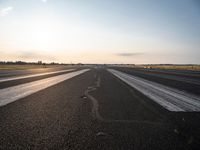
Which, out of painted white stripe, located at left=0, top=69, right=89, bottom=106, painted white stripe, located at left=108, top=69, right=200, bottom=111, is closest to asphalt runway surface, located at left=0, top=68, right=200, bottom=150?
painted white stripe, located at left=108, top=69, right=200, bottom=111

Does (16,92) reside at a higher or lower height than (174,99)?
lower

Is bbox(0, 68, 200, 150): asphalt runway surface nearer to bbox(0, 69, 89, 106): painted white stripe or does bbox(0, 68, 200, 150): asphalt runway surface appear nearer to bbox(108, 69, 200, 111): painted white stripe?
bbox(108, 69, 200, 111): painted white stripe

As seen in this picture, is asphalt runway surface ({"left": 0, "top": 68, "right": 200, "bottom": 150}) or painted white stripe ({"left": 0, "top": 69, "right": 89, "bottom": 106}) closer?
asphalt runway surface ({"left": 0, "top": 68, "right": 200, "bottom": 150})

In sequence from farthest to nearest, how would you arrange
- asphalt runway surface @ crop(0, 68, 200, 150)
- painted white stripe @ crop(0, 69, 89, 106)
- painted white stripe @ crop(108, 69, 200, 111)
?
1. painted white stripe @ crop(0, 69, 89, 106)
2. painted white stripe @ crop(108, 69, 200, 111)
3. asphalt runway surface @ crop(0, 68, 200, 150)

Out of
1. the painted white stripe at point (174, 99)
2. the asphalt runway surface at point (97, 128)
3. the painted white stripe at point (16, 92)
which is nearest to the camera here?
the asphalt runway surface at point (97, 128)

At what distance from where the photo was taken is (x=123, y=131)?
3697 millimetres

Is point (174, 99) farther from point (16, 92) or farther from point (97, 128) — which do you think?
point (16, 92)

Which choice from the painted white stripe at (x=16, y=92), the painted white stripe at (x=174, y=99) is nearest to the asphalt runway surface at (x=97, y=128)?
the painted white stripe at (x=174, y=99)

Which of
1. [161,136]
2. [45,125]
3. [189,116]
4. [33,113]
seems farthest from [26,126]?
[189,116]

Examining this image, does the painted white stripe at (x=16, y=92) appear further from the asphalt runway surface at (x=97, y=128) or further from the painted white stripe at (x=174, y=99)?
the painted white stripe at (x=174, y=99)

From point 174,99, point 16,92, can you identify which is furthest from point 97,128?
point 16,92

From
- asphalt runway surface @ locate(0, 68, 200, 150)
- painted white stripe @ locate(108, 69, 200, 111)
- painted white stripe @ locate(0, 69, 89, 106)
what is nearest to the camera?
asphalt runway surface @ locate(0, 68, 200, 150)

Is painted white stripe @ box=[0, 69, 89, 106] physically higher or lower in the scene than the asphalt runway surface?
lower

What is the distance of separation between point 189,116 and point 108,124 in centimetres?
238
